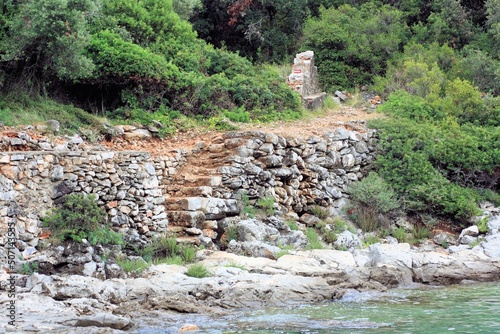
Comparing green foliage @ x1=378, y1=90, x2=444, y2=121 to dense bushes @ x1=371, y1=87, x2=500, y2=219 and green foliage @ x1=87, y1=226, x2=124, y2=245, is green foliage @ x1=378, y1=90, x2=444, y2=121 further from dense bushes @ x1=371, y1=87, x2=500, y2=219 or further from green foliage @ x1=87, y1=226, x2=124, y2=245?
green foliage @ x1=87, y1=226, x2=124, y2=245

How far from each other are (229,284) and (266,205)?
4472mm

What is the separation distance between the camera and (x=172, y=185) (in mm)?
15570

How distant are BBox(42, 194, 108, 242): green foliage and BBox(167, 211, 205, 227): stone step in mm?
2014

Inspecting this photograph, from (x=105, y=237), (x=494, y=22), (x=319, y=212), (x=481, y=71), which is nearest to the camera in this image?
(x=105, y=237)

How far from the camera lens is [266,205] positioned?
16.2 metres

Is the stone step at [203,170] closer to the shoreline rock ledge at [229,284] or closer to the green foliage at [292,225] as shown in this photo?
the green foliage at [292,225]

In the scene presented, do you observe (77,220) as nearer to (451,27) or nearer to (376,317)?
(376,317)

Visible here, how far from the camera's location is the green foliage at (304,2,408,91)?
83.7 feet

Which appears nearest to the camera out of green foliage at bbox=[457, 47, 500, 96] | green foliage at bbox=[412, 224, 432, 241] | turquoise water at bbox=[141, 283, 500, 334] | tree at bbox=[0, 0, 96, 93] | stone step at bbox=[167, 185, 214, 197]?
turquoise water at bbox=[141, 283, 500, 334]

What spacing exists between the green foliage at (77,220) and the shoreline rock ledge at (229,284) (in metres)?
1.04

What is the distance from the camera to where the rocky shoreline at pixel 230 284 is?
10.0 m

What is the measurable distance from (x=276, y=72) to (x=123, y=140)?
771 cm

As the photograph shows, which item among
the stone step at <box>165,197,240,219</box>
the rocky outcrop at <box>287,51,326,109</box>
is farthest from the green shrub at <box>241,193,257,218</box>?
the rocky outcrop at <box>287,51,326,109</box>

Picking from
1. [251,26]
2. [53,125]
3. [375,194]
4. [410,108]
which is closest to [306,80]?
[410,108]
